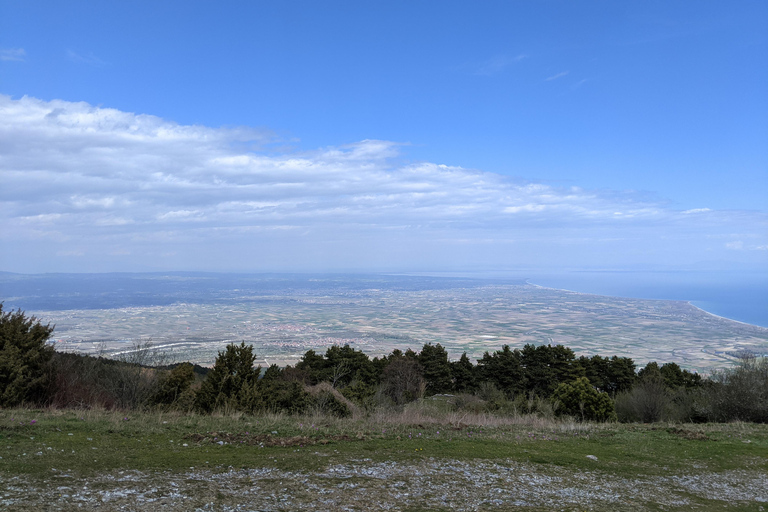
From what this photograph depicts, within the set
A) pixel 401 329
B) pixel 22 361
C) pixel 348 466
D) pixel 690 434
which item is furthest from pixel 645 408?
pixel 401 329

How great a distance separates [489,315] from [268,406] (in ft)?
309

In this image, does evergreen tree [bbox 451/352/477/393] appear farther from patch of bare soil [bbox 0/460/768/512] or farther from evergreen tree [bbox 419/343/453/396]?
patch of bare soil [bbox 0/460/768/512]

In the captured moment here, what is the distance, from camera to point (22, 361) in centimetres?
1213

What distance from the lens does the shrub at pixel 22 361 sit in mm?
11781

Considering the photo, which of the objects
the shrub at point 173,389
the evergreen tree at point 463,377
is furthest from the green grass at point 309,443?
the evergreen tree at point 463,377

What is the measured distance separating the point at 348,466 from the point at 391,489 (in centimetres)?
134

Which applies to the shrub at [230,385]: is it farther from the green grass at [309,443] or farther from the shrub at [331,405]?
the shrub at [331,405]

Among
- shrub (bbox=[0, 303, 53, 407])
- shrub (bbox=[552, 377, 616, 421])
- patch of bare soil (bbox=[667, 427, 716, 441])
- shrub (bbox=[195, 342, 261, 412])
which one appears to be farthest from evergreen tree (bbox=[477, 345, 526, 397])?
shrub (bbox=[0, 303, 53, 407])

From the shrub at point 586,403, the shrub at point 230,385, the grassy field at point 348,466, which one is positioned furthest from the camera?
the shrub at point 586,403

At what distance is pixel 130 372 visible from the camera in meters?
15.0

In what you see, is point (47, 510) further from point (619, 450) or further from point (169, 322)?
point (169, 322)

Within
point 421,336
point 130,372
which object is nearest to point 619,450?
point 130,372

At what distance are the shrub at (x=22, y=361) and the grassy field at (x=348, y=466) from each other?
2.08 meters

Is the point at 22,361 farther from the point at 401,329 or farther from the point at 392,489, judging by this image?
the point at 401,329
